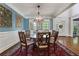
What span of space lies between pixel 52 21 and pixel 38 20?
100cm

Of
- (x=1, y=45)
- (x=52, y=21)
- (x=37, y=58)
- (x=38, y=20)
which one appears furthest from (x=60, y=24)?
(x=37, y=58)

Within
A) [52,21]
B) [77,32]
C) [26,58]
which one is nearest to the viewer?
[26,58]

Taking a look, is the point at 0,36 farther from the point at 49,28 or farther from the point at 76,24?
the point at 76,24

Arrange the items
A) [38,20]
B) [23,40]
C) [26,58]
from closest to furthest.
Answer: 1. [26,58]
2. [23,40]
3. [38,20]

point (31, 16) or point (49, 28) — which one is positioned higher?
point (31, 16)

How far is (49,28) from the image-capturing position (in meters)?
6.47

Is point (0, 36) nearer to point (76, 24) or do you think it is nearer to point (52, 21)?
point (52, 21)

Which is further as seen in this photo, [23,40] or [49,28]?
[49,28]

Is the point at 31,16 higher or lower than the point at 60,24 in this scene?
higher

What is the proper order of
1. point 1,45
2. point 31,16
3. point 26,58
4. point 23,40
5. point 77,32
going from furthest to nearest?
point 77,32, point 31,16, point 1,45, point 23,40, point 26,58

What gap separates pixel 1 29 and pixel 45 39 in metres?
1.50

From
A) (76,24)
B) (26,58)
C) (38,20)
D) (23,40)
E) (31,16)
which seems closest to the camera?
(26,58)

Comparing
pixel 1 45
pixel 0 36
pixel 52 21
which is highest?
pixel 52 21

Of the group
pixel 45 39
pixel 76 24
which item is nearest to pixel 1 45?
pixel 45 39
